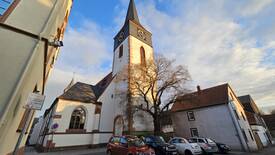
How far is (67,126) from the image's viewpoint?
55.9 feet

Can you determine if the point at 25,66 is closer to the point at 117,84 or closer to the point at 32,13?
the point at 32,13

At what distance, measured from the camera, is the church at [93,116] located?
1659 cm

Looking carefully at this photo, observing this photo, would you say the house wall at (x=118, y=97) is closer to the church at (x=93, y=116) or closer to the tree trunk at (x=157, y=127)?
the church at (x=93, y=116)

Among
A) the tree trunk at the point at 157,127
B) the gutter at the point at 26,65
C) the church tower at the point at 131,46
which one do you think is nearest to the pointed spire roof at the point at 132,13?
the church tower at the point at 131,46

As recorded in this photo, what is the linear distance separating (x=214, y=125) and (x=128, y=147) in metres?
15.1

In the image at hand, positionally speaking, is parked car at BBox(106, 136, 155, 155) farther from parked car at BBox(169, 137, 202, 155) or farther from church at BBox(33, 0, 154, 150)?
church at BBox(33, 0, 154, 150)

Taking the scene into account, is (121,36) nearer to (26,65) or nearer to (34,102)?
(26,65)

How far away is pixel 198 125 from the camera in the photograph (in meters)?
21.0

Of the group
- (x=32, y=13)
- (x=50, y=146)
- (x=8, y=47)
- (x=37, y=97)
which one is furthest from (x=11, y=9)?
(x=50, y=146)

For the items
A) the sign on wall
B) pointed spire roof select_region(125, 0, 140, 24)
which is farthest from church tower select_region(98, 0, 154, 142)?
the sign on wall

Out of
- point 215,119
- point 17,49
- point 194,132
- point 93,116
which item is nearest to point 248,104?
point 215,119

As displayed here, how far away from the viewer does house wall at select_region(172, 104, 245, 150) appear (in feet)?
57.7

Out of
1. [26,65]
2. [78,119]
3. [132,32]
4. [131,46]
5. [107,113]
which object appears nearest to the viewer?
[26,65]

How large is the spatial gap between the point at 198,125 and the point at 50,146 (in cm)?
1945
